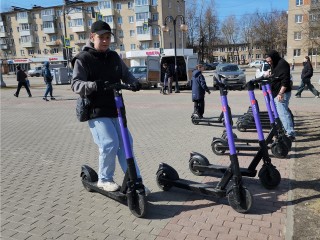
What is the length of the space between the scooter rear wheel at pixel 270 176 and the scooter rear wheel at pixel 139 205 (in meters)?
1.72

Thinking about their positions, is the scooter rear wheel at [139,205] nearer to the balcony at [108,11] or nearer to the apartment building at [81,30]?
the apartment building at [81,30]

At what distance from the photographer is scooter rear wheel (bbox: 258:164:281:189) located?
4218 mm

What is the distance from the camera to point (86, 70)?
368cm

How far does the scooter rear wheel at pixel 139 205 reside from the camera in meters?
3.53

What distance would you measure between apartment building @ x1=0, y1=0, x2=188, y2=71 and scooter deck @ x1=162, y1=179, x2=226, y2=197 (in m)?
49.4

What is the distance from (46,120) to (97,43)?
26.8 feet

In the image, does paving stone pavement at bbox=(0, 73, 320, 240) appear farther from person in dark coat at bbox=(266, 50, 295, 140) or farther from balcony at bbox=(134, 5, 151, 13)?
balcony at bbox=(134, 5, 151, 13)

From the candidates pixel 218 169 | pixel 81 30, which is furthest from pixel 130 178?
pixel 81 30

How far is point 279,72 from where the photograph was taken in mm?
6320

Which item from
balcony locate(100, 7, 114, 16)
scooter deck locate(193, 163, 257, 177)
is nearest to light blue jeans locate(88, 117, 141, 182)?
scooter deck locate(193, 163, 257, 177)

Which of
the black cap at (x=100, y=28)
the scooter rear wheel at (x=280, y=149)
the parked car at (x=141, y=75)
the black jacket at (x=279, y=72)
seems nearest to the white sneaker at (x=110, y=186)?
the black cap at (x=100, y=28)

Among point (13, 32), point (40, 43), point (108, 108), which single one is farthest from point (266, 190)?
point (13, 32)

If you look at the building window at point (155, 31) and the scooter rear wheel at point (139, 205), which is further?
the building window at point (155, 31)

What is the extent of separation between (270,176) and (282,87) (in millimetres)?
2690
